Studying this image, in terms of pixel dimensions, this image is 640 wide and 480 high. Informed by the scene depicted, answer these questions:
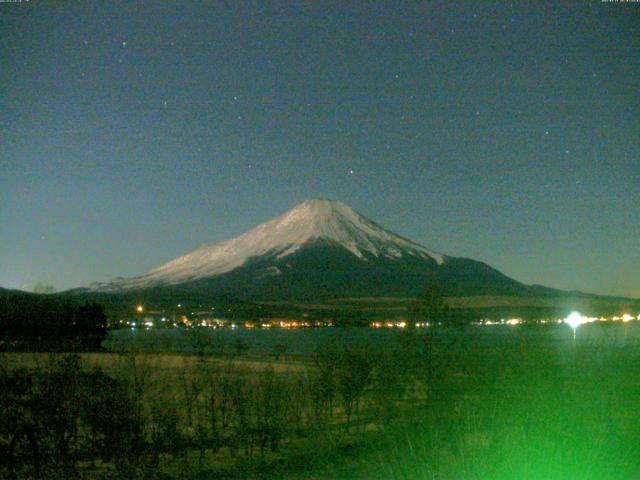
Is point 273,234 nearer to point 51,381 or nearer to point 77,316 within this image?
point 77,316

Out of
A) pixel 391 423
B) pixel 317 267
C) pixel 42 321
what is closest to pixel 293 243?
pixel 317 267

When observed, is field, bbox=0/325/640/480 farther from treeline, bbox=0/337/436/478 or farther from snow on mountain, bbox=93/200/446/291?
snow on mountain, bbox=93/200/446/291

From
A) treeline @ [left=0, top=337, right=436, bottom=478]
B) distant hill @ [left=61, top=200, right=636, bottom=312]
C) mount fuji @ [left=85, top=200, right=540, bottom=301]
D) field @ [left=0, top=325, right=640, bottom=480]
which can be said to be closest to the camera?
field @ [left=0, top=325, right=640, bottom=480]

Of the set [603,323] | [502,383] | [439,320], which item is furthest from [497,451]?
[439,320]

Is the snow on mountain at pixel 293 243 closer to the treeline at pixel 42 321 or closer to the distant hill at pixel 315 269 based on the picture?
the distant hill at pixel 315 269

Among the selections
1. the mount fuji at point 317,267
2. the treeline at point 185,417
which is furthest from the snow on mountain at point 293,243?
the treeline at point 185,417

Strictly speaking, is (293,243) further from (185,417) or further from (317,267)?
(185,417)

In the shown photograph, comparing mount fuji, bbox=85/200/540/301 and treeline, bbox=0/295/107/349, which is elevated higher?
mount fuji, bbox=85/200/540/301

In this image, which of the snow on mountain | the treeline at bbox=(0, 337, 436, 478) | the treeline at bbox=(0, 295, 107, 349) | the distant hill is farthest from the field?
the snow on mountain
